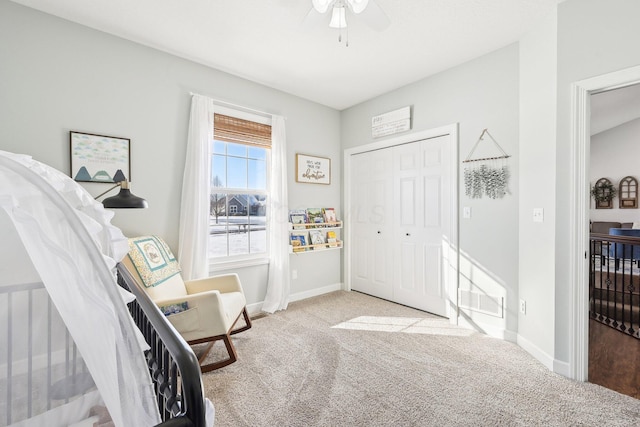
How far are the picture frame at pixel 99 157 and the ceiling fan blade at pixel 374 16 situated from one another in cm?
215

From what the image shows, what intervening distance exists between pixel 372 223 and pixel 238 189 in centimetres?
179

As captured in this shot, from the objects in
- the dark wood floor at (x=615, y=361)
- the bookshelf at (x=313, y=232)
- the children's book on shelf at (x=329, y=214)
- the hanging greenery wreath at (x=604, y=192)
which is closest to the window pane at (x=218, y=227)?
the bookshelf at (x=313, y=232)

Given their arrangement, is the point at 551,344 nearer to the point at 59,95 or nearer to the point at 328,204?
the point at 328,204

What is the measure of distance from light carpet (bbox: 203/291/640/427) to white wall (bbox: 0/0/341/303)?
119 cm

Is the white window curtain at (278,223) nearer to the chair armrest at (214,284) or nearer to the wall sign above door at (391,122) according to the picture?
the chair armrest at (214,284)

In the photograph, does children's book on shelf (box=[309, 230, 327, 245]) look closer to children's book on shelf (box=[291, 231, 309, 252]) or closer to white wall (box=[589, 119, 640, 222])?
children's book on shelf (box=[291, 231, 309, 252])

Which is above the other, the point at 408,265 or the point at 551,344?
the point at 408,265

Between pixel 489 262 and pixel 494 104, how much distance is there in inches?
57.8

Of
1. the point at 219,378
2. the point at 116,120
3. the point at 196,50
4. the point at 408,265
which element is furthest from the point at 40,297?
the point at 408,265

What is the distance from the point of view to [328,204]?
13.4ft

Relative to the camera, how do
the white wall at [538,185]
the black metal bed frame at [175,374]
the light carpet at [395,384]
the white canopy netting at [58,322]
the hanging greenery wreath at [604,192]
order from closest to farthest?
the black metal bed frame at [175,374], the white canopy netting at [58,322], the light carpet at [395,384], the white wall at [538,185], the hanging greenery wreath at [604,192]

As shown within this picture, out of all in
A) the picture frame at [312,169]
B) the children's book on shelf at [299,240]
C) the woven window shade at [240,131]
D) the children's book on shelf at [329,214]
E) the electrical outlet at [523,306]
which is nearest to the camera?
the electrical outlet at [523,306]

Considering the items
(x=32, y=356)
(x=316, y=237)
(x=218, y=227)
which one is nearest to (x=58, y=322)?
(x=32, y=356)

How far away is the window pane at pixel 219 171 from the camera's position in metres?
3.10
